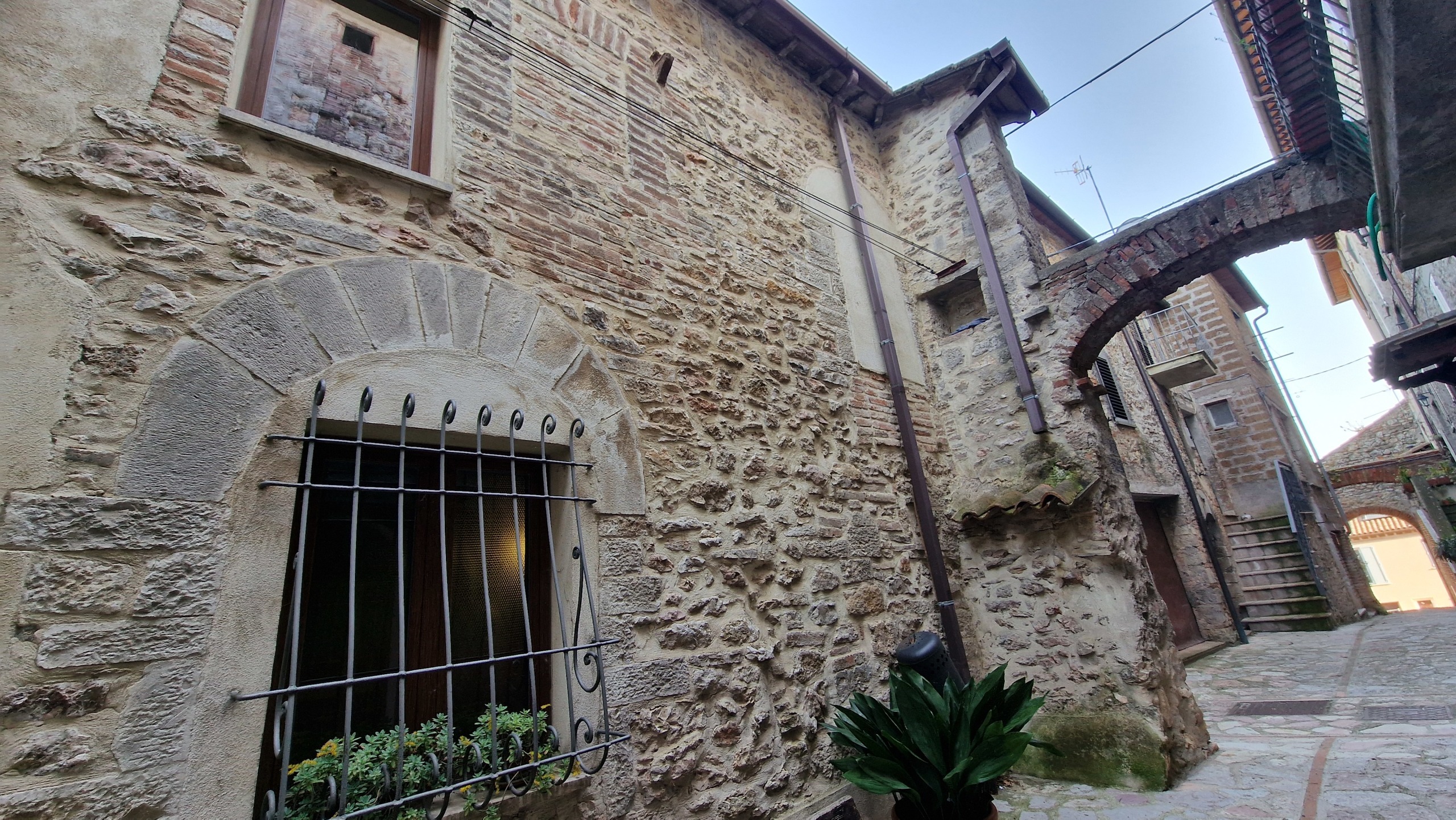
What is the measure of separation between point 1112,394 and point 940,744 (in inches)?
284

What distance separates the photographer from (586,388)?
101 inches

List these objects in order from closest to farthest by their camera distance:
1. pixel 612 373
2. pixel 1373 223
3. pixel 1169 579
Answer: pixel 612 373
pixel 1373 223
pixel 1169 579

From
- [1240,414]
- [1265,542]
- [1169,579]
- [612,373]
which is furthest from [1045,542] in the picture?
[1240,414]

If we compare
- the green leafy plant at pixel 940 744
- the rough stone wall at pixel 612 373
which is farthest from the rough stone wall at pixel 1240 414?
the green leafy plant at pixel 940 744

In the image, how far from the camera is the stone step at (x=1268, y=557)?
8836 millimetres

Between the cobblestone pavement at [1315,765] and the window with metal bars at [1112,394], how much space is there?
11.1 feet

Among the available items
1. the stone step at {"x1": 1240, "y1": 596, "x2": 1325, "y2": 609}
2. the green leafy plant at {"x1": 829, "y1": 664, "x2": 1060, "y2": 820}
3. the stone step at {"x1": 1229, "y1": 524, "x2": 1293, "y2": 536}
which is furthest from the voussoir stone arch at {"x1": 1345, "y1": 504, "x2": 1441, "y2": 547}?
the green leafy plant at {"x1": 829, "y1": 664, "x2": 1060, "y2": 820}

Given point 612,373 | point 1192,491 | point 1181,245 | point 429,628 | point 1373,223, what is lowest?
point 429,628

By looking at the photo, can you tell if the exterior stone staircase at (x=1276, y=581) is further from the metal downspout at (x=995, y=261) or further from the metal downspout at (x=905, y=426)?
the metal downspout at (x=905, y=426)

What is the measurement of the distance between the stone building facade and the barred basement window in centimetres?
9

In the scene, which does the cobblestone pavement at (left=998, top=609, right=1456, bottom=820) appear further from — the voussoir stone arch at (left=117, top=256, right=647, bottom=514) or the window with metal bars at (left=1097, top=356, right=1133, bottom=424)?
the window with metal bars at (left=1097, top=356, right=1133, bottom=424)

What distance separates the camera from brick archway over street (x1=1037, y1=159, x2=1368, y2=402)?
11.0 ft

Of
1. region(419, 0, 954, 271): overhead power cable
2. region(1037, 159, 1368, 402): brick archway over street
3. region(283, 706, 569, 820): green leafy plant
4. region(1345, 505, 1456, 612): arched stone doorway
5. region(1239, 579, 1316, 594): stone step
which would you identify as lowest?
region(1345, 505, 1456, 612): arched stone doorway

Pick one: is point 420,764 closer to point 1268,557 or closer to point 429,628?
point 429,628
